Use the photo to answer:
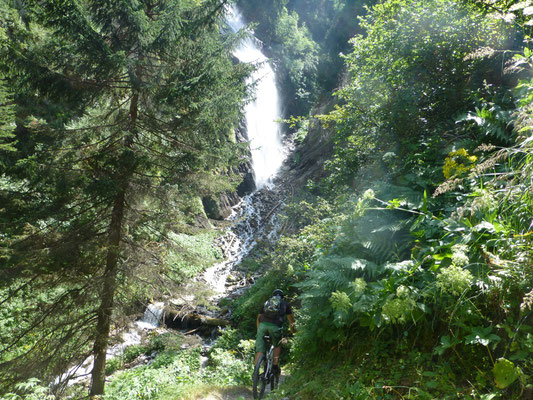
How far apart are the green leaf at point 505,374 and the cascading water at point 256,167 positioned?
41.0 ft

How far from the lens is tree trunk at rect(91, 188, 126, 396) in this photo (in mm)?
5734

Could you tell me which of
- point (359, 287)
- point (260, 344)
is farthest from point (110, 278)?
point (359, 287)

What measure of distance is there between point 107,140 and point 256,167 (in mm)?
20701

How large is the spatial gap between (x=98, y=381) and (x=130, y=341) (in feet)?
17.0

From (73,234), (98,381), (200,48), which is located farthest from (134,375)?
(200,48)

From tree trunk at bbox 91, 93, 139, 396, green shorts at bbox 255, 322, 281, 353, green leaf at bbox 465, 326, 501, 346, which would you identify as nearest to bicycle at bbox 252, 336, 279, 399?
green shorts at bbox 255, 322, 281, 353

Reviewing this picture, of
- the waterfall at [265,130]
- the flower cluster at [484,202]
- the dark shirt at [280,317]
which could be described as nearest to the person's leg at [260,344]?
the dark shirt at [280,317]

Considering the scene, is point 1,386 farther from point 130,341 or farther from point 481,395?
point 481,395

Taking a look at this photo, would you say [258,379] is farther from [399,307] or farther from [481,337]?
[481,337]

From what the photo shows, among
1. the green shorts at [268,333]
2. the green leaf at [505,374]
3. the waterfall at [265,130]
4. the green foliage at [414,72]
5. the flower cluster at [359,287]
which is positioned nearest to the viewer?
the green leaf at [505,374]

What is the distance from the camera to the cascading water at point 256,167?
17731 mm

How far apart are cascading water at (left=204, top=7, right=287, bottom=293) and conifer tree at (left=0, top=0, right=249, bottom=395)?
25.1ft

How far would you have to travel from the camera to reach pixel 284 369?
23.1 ft

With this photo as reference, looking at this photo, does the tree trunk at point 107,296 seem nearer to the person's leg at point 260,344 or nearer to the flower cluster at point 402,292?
the person's leg at point 260,344
